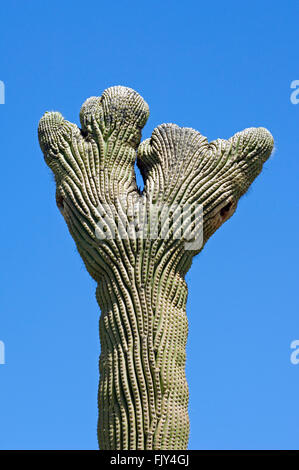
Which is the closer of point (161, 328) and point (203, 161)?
point (161, 328)

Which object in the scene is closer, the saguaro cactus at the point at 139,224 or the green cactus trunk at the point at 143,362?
the green cactus trunk at the point at 143,362

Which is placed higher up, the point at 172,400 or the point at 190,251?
the point at 190,251

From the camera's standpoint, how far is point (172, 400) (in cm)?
1182

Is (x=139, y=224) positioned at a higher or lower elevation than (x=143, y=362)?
higher

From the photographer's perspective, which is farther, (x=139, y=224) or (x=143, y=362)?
(x=139, y=224)

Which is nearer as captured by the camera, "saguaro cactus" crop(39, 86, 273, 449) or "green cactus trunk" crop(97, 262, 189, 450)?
"green cactus trunk" crop(97, 262, 189, 450)

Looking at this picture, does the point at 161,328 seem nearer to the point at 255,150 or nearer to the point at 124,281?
the point at 124,281

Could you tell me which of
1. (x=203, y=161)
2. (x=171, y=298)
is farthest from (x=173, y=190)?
(x=171, y=298)

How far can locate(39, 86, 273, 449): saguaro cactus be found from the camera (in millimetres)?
11797

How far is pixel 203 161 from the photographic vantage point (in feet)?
42.4

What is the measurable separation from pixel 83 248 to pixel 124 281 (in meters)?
0.74

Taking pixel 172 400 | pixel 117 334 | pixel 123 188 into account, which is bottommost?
pixel 172 400

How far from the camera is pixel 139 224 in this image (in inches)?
494

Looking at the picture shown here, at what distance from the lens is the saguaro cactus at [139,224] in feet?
38.7
